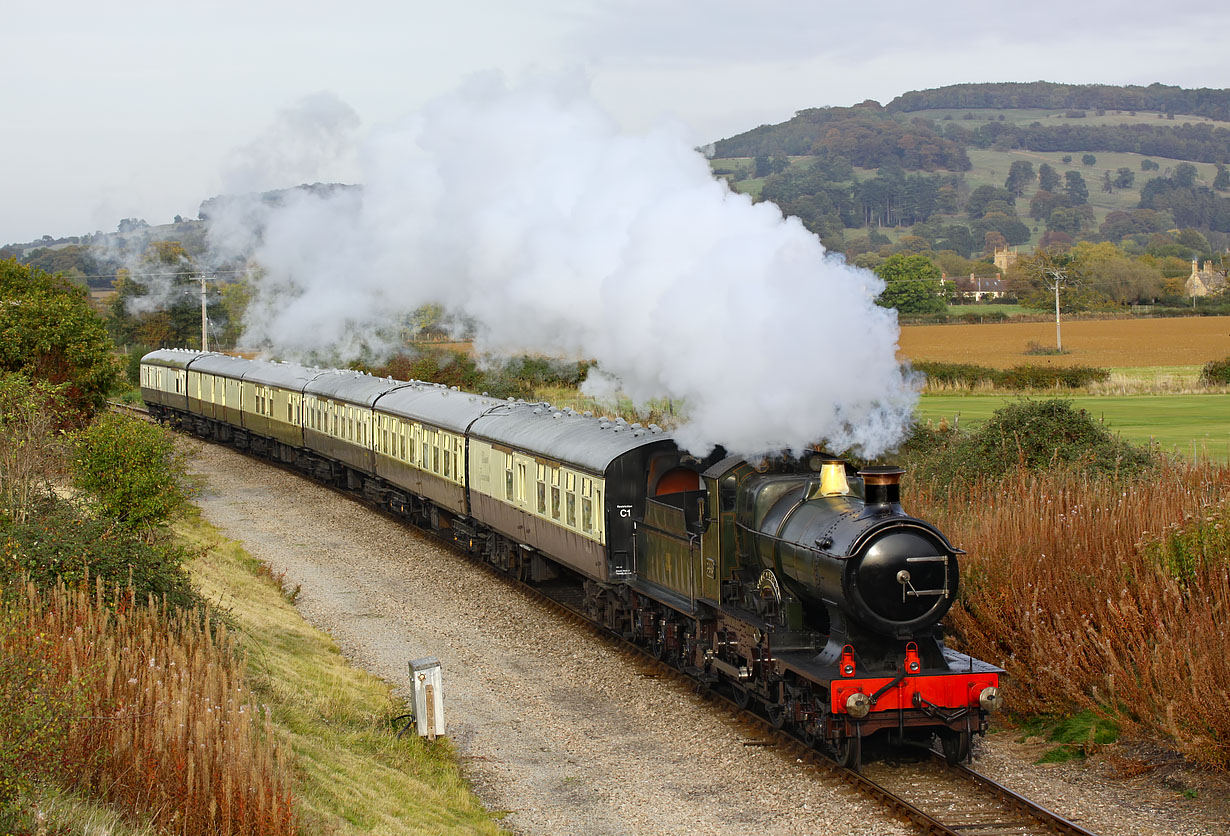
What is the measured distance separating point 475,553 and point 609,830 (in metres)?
13.2

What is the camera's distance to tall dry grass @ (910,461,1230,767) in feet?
37.2

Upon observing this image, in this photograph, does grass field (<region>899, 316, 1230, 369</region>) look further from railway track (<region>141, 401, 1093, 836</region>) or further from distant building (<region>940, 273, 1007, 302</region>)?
railway track (<region>141, 401, 1093, 836</region>)

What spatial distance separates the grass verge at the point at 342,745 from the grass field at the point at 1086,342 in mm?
44391

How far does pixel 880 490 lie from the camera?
11.2 meters

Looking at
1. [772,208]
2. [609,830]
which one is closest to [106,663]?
[609,830]

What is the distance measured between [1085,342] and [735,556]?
222 ft

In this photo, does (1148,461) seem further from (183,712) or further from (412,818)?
(183,712)

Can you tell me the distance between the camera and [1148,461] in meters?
20.4

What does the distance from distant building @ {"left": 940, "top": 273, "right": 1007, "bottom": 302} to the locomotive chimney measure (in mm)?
98134

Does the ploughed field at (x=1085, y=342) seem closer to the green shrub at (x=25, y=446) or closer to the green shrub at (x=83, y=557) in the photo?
the green shrub at (x=25, y=446)

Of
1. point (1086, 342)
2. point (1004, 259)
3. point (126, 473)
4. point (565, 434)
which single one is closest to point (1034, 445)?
point (565, 434)

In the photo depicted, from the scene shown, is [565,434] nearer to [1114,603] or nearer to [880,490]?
[880,490]

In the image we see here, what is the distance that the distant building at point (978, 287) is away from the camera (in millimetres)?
113938

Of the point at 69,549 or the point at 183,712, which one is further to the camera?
the point at 69,549
